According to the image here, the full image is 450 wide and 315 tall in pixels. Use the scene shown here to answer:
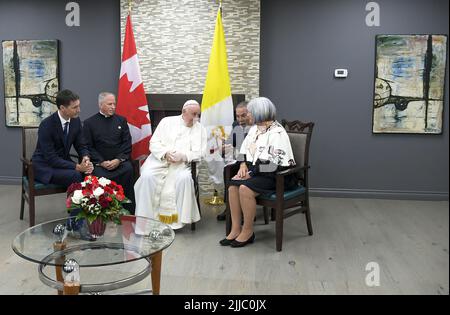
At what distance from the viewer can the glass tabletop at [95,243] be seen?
2.50 metres

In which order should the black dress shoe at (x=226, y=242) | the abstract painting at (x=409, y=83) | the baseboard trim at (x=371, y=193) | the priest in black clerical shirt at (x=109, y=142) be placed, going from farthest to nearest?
the baseboard trim at (x=371, y=193) < the abstract painting at (x=409, y=83) < the priest in black clerical shirt at (x=109, y=142) < the black dress shoe at (x=226, y=242)

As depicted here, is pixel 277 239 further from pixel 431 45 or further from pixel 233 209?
pixel 431 45

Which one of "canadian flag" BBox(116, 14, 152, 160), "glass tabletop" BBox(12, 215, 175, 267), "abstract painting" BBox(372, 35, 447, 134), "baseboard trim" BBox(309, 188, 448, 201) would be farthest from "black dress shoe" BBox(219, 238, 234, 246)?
"abstract painting" BBox(372, 35, 447, 134)

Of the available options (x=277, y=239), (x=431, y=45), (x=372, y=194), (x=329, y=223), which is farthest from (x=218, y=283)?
(x=431, y=45)

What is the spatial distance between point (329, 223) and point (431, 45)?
2268 millimetres

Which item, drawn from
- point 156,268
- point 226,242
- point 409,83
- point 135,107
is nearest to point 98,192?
point 156,268

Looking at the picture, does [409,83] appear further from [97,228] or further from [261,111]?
[97,228]

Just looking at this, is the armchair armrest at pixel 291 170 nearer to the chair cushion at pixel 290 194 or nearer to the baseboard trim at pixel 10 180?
the chair cushion at pixel 290 194

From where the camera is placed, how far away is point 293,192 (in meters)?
3.77

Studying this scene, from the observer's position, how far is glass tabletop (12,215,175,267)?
2.50 meters

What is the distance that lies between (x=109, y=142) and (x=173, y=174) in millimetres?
733

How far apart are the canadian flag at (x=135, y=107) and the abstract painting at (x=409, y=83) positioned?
249 cm

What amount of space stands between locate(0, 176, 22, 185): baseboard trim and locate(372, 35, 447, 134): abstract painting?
428 cm

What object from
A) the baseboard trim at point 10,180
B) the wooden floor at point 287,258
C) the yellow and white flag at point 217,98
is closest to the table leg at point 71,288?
the wooden floor at point 287,258
